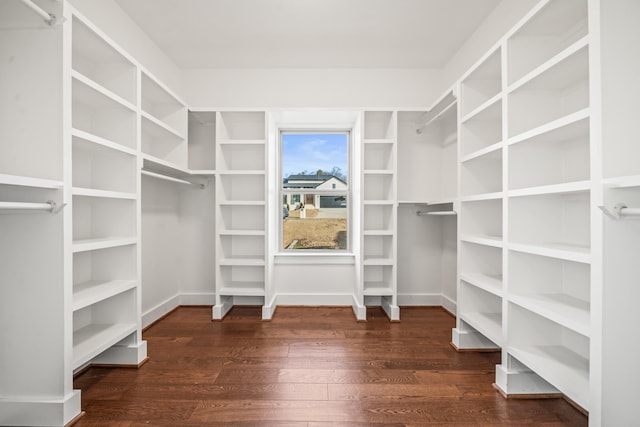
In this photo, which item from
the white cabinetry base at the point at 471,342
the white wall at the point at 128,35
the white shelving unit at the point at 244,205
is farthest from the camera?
the white shelving unit at the point at 244,205

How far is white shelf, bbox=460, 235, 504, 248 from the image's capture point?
6.11 feet

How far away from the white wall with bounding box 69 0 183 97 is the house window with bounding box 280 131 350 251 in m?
1.37

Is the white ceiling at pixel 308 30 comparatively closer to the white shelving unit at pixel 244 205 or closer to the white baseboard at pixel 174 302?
the white shelving unit at pixel 244 205

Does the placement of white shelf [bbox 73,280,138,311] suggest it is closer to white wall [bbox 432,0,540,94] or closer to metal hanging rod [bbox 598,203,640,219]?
metal hanging rod [bbox 598,203,640,219]

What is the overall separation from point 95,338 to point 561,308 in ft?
8.59

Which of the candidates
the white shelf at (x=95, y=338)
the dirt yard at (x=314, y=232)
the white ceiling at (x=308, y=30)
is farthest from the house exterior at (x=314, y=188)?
the white shelf at (x=95, y=338)

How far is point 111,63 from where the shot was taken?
2.06 m

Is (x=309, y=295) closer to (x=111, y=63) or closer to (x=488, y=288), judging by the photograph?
(x=488, y=288)

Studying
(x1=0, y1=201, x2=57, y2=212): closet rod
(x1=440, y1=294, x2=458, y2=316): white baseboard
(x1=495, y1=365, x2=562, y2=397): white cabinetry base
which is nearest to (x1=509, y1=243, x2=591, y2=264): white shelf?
(x1=495, y1=365, x2=562, y2=397): white cabinetry base

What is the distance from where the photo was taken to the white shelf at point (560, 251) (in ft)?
4.14

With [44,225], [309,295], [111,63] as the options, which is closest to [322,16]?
[111,63]

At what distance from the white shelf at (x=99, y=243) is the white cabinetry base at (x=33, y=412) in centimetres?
73

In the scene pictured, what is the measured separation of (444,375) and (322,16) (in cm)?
280

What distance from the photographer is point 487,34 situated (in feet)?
8.13
